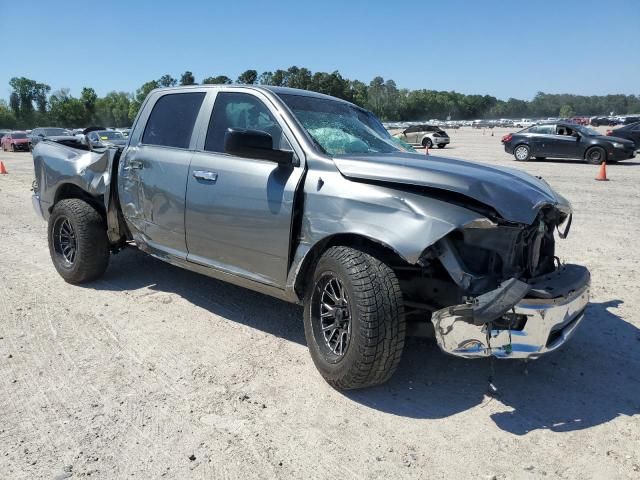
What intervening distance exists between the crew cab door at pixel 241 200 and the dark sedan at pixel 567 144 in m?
17.6

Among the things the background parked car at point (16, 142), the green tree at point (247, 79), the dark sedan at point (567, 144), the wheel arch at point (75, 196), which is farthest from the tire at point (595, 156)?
the background parked car at point (16, 142)

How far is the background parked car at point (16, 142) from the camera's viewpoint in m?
36.6

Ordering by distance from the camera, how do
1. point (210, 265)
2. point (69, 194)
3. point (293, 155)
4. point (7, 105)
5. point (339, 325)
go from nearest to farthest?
point (339, 325) → point (293, 155) → point (210, 265) → point (69, 194) → point (7, 105)

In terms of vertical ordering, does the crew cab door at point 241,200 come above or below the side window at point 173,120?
below

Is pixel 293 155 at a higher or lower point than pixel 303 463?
higher

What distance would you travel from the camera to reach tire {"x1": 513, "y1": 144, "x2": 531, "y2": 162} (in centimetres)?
1980

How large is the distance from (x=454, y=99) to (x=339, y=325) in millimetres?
191370

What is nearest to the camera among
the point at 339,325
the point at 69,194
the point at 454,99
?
the point at 339,325

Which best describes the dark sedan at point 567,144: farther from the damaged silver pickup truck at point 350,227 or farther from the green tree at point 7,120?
the green tree at point 7,120

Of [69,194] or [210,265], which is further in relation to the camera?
[69,194]

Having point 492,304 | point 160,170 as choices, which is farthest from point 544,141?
point 492,304

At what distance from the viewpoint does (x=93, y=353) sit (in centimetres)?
387

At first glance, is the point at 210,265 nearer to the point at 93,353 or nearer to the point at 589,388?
the point at 93,353

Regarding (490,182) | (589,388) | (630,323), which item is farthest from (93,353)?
(630,323)
